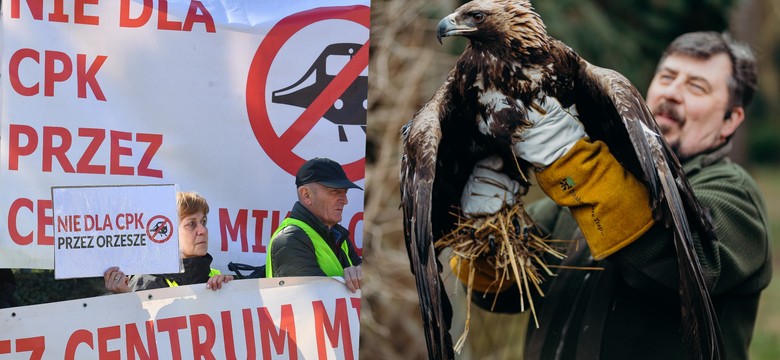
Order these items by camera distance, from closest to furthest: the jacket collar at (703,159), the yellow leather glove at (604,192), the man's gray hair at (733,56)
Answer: the yellow leather glove at (604,192)
the jacket collar at (703,159)
the man's gray hair at (733,56)

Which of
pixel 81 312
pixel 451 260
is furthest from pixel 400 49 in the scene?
pixel 81 312

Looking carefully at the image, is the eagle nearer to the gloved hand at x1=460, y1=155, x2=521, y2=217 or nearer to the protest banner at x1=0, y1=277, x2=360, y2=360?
the gloved hand at x1=460, y1=155, x2=521, y2=217

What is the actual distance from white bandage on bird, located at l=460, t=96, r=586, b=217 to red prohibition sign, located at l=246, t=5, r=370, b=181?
498mm

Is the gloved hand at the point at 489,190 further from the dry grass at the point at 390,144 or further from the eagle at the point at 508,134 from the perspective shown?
the dry grass at the point at 390,144

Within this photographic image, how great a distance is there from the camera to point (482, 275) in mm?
3252

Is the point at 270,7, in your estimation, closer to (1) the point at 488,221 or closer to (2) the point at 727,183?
(1) the point at 488,221

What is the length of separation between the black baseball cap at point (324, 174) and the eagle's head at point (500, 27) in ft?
1.88

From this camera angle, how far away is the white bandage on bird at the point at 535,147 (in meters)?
2.85

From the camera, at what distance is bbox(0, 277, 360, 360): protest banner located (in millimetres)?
2344

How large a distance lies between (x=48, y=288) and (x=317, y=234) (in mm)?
729

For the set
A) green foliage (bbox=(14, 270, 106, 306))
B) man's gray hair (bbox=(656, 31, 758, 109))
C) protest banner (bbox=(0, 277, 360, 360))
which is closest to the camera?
protest banner (bbox=(0, 277, 360, 360))

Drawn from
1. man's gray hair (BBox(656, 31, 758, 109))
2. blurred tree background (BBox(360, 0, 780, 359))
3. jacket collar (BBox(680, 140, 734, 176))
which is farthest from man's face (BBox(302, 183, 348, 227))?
blurred tree background (BBox(360, 0, 780, 359))

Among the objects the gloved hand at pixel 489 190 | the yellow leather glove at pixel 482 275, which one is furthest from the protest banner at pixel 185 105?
the yellow leather glove at pixel 482 275

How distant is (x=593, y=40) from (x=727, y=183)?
9.81ft
